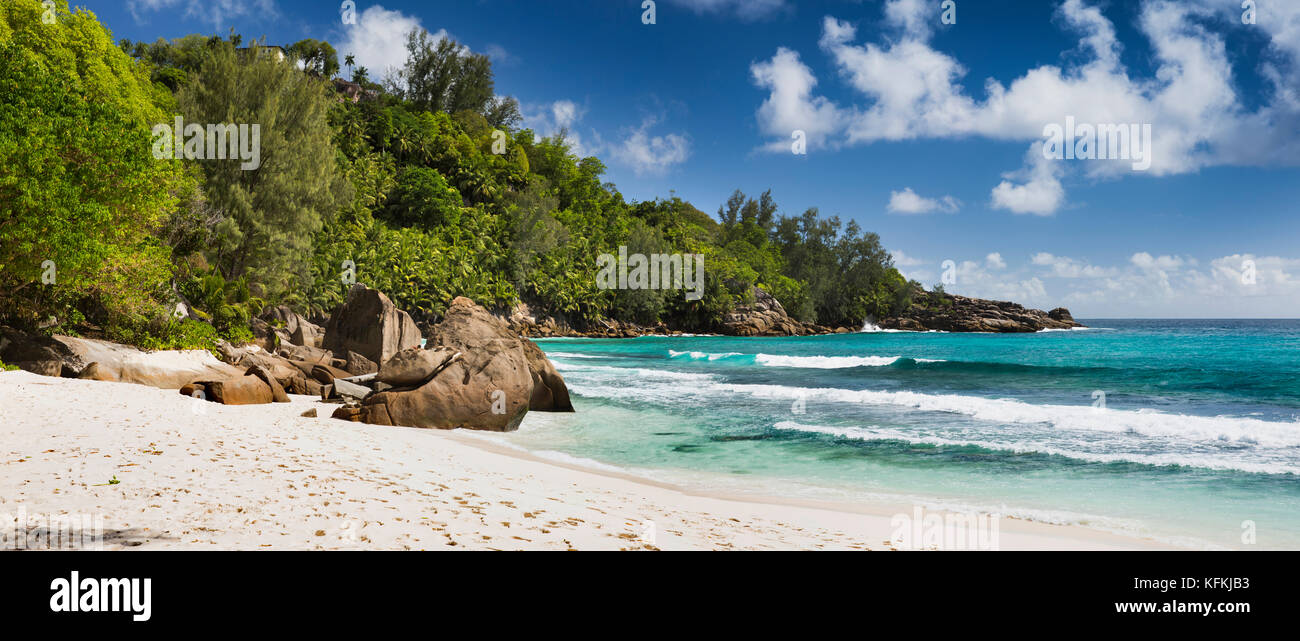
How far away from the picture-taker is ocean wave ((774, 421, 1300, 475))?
11.8 meters

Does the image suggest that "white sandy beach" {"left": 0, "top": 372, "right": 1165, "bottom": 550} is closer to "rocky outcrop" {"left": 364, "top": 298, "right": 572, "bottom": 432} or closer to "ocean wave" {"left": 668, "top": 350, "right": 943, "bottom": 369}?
"rocky outcrop" {"left": 364, "top": 298, "right": 572, "bottom": 432}

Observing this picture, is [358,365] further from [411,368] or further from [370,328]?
[411,368]

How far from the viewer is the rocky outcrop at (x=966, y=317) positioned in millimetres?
108062

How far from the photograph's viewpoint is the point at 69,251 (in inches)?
548

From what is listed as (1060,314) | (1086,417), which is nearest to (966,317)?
(1060,314)

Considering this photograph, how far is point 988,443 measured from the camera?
14328 mm

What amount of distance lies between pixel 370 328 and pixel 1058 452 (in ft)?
73.2

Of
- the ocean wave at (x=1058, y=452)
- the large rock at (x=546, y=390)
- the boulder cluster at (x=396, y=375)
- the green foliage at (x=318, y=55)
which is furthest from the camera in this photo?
the green foliage at (x=318, y=55)

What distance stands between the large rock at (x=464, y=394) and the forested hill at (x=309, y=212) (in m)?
7.75

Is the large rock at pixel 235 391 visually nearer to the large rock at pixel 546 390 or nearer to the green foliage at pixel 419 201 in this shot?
the large rock at pixel 546 390

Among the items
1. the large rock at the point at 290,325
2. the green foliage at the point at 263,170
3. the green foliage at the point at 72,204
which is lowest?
the large rock at the point at 290,325

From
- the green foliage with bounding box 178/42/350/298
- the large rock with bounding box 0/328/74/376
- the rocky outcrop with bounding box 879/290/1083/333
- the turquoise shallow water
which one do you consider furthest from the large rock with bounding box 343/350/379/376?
the rocky outcrop with bounding box 879/290/1083/333

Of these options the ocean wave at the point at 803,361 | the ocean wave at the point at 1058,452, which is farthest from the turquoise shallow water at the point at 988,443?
the ocean wave at the point at 803,361
